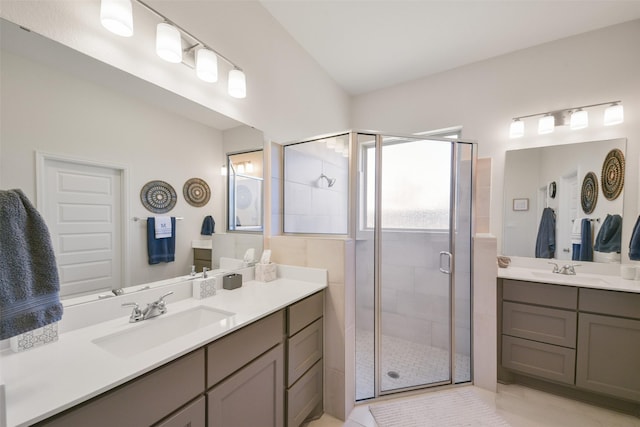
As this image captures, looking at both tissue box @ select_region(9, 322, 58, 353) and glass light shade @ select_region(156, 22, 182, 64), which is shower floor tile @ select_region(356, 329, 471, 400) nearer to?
tissue box @ select_region(9, 322, 58, 353)

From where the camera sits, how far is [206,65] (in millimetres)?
1346

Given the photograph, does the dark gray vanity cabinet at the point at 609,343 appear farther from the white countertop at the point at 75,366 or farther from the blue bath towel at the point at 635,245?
the white countertop at the point at 75,366

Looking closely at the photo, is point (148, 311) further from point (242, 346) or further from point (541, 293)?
point (541, 293)

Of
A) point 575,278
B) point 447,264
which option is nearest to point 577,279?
point 575,278

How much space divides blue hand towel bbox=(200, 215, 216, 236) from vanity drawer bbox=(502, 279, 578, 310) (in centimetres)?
220

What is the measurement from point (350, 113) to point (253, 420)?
313 centimetres

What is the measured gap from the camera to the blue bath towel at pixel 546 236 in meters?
2.21

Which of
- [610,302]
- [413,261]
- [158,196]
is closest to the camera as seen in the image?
[158,196]

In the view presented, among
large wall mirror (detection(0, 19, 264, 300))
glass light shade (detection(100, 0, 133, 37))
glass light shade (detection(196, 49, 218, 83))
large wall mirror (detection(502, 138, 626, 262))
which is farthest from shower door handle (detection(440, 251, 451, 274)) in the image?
glass light shade (detection(100, 0, 133, 37))

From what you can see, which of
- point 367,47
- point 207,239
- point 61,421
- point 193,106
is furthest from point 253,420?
point 367,47

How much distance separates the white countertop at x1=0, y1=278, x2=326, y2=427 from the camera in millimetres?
592

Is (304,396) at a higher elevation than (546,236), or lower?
lower

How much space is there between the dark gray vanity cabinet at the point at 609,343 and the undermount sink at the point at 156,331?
2.34 metres

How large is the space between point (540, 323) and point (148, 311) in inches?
100
